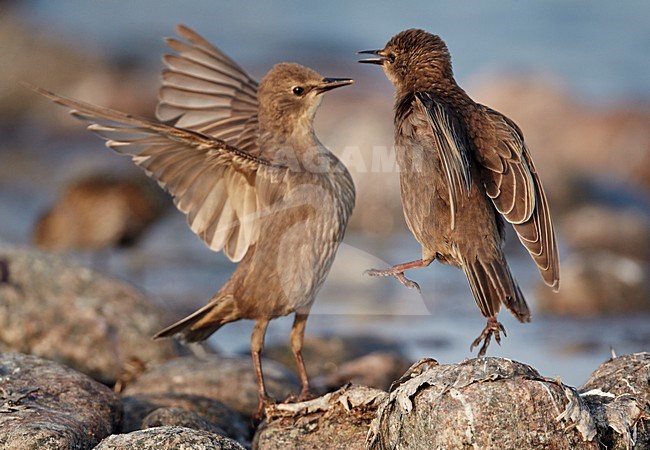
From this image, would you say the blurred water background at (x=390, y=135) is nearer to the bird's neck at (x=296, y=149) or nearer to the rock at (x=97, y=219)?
the rock at (x=97, y=219)

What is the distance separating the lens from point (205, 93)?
7453 millimetres

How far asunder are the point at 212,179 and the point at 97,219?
247 inches

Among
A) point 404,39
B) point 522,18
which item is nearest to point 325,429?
point 404,39

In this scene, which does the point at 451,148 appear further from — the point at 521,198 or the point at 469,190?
the point at 521,198

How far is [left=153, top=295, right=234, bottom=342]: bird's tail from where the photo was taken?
20.5 feet

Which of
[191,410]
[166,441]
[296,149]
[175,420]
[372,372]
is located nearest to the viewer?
[166,441]

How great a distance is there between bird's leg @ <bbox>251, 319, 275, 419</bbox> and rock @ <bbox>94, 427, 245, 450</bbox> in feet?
3.57

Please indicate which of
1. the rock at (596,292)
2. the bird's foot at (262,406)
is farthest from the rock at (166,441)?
A: the rock at (596,292)

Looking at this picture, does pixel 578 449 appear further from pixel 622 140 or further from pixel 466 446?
pixel 622 140

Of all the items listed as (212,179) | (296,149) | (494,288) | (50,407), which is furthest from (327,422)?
(296,149)

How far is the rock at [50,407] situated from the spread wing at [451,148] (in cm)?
195

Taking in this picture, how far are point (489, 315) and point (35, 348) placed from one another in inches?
135

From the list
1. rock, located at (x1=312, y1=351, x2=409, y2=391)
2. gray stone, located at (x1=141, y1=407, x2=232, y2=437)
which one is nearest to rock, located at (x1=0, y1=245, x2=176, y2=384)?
rock, located at (x1=312, y1=351, x2=409, y2=391)

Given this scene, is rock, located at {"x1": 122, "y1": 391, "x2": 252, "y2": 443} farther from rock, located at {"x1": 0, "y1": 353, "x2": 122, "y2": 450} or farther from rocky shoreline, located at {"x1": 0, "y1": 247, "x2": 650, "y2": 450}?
rock, located at {"x1": 0, "y1": 353, "x2": 122, "y2": 450}
